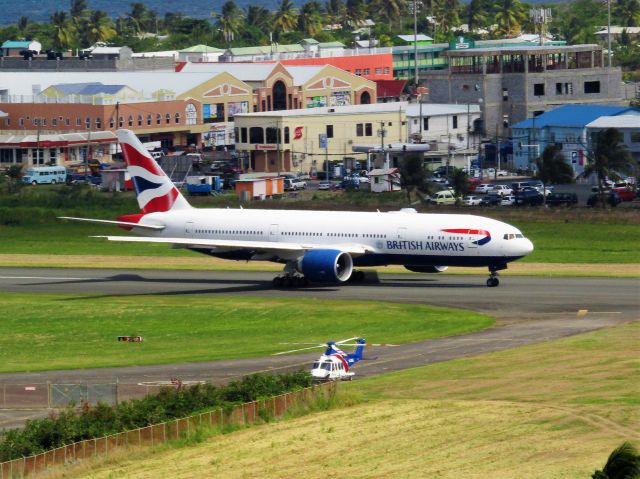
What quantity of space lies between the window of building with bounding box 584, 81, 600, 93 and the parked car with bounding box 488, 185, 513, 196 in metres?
47.4

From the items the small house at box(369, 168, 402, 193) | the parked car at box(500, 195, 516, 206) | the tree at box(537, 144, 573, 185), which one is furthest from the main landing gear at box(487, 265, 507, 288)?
the small house at box(369, 168, 402, 193)

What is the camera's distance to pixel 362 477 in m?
47.2

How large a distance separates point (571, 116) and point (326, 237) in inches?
3214

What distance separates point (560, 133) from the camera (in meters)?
169

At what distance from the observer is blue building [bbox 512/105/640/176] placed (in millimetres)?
165125

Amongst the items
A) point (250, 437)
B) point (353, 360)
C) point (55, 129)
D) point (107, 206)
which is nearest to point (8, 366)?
point (353, 360)

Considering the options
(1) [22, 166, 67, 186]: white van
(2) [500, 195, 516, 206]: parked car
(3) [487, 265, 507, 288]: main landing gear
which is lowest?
(3) [487, 265, 507, 288]: main landing gear

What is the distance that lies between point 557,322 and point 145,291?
27259 millimetres

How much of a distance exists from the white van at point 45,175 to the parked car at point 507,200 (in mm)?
53866

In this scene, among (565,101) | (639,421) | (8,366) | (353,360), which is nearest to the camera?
(639,421)

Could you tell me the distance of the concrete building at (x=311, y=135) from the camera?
6905 inches

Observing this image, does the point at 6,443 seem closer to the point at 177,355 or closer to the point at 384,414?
the point at 384,414

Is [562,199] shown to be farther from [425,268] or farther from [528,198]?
[425,268]

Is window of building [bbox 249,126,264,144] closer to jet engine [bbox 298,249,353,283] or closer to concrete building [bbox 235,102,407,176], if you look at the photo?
concrete building [bbox 235,102,407,176]
